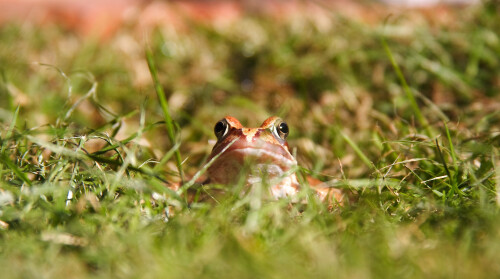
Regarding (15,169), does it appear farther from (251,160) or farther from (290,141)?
(290,141)

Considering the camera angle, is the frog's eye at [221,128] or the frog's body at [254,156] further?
the frog's eye at [221,128]

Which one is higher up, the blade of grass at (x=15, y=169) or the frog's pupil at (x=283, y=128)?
the blade of grass at (x=15, y=169)

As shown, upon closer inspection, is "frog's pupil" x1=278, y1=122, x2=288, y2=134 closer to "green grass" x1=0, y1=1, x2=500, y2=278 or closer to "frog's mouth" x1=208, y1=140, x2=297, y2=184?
"frog's mouth" x1=208, y1=140, x2=297, y2=184

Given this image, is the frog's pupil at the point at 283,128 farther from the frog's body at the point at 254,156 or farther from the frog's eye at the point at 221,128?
the frog's eye at the point at 221,128

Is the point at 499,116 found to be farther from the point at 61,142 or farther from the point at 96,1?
the point at 96,1

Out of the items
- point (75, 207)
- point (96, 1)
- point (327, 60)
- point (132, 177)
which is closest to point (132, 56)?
point (96, 1)

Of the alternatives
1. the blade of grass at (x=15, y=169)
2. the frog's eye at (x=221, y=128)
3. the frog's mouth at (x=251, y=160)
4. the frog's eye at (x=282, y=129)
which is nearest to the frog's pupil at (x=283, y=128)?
the frog's eye at (x=282, y=129)
